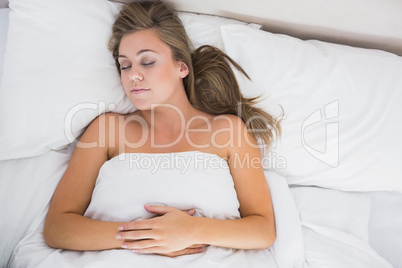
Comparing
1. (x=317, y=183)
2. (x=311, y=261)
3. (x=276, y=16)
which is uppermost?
(x=276, y=16)

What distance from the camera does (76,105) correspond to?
1275 mm

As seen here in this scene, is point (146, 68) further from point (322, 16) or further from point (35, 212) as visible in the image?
point (322, 16)

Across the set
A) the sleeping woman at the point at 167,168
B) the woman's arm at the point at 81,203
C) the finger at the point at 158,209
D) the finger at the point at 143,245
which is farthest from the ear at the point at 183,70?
the finger at the point at 143,245

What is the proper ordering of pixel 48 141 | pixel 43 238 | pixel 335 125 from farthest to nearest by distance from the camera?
1. pixel 335 125
2. pixel 48 141
3. pixel 43 238

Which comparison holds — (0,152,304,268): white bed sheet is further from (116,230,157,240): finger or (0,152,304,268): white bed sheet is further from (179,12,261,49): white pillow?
(179,12,261,49): white pillow

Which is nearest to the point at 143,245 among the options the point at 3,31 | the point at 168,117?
the point at 168,117

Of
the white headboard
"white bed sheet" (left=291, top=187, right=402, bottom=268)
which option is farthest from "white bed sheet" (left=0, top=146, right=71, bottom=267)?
"white bed sheet" (left=291, top=187, right=402, bottom=268)

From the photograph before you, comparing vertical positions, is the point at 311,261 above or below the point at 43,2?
below

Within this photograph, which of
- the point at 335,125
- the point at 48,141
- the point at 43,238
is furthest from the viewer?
the point at 335,125

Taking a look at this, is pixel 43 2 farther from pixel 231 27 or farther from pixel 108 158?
pixel 231 27

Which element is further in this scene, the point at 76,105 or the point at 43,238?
the point at 76,105

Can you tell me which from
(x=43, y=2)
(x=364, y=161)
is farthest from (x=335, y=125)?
(x=43, y=2)

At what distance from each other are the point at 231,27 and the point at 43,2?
750 millimetres

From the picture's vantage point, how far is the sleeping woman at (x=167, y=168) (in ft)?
3.59
